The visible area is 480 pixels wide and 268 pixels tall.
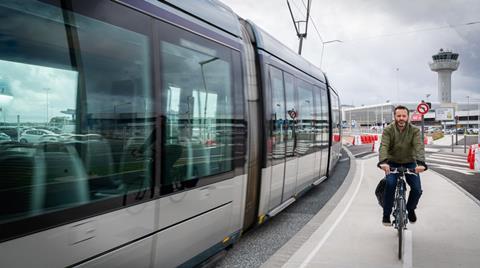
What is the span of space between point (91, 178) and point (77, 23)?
3.33ft

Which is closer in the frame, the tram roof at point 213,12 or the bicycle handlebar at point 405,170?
the tram roof at point 213,12

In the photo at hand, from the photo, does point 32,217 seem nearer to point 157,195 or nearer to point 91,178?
point 91,178

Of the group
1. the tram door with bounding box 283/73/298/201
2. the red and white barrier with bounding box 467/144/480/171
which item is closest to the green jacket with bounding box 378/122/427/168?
the tram door with bounding box 283/73/298/201

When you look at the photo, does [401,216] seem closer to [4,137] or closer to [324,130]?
[4,137]

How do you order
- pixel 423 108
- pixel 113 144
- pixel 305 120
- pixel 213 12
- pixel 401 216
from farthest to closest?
pixel 423 108, pixel 305 120, pixel 401 216, pixel 213 12, pixel 113 144

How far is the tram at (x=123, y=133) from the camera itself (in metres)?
2.40

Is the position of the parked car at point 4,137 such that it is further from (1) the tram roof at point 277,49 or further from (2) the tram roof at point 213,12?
(1) the tram roof at point 277,49

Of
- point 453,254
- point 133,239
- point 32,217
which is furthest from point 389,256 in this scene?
point 32,217

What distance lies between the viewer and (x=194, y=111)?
164 inches

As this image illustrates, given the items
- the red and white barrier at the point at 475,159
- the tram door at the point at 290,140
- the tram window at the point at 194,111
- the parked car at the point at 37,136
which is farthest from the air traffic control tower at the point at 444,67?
the parked car at the point at 37,136

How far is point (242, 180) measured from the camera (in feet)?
17.2

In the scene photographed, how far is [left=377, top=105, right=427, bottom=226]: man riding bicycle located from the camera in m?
5.76

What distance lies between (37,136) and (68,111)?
0.27 meters

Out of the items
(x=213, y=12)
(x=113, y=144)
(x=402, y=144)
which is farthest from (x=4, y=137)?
(x=402, y=144)
